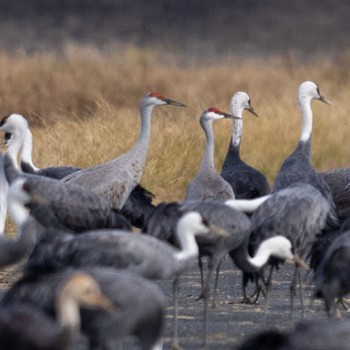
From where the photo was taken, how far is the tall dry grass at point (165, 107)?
16.3 metres

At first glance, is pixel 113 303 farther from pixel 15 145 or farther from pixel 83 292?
pixel 15 145

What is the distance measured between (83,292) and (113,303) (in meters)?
0.42

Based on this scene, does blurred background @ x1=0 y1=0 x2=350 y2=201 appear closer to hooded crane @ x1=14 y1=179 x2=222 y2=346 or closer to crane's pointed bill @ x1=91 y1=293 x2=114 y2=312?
hooded crane @ x1=14 y1=179 x2=222 y2=346

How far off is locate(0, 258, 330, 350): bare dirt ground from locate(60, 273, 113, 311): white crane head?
1.88 meters

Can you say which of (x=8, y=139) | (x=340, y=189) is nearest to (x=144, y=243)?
(x=340, y=189)

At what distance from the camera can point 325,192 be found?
37.7ft

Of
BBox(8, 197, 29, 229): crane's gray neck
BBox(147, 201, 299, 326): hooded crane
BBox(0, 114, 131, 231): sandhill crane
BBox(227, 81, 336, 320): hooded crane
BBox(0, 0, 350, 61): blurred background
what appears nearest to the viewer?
BBox(147, 201, 299, 326): hooded crane

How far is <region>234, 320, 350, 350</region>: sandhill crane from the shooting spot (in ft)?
23.0

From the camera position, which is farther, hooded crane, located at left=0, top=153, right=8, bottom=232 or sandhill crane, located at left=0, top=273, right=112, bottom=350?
hooded crane, located at left=0, top=153, right=8, bottom=232

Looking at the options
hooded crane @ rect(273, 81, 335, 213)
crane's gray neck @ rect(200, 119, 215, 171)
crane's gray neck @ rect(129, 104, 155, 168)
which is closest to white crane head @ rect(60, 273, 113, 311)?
hooded crane @ rect(273, 81, 335, 213)

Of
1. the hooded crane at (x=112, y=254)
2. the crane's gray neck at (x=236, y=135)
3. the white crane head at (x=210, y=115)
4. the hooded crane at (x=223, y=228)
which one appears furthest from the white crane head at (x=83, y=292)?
the crane's gray neck at (x=236, y=135)

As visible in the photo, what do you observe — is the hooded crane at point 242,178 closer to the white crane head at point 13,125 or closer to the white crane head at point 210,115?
the white crane head at point 210,115

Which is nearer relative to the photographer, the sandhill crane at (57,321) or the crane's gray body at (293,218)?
the sandhill crane at (57,321)

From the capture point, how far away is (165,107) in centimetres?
1972
